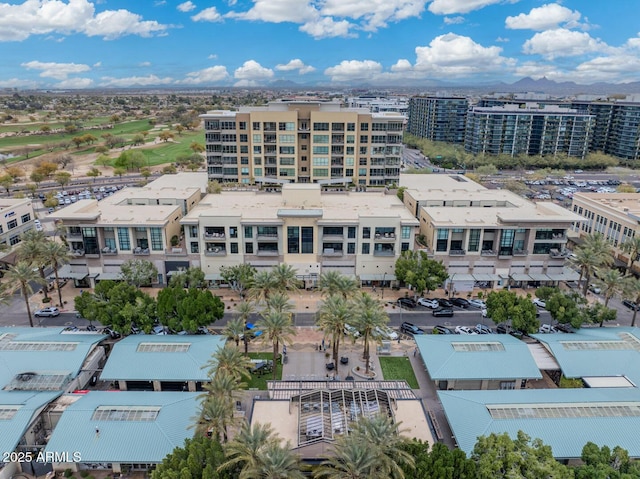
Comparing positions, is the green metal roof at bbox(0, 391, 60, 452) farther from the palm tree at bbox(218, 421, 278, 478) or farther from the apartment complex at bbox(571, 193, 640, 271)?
the apartment complex at bbox(571, 193, 640, 271)

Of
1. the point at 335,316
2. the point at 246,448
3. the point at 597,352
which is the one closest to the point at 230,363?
the point at 246,448

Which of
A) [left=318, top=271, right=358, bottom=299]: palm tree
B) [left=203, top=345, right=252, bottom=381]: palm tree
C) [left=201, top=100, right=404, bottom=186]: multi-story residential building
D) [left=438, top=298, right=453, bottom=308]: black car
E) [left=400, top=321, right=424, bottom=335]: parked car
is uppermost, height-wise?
[left=201, top=100, right=404, bottom=186]: multi-story residential building

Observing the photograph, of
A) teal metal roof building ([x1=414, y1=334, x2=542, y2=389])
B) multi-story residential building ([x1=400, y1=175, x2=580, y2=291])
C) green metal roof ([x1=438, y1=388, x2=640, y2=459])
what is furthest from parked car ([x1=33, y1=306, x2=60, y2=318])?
multi-story residential building ([x1=400, y1=175, x2=580, y2=291])

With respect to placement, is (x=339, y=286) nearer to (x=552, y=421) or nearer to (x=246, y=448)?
(x=552, y=421)

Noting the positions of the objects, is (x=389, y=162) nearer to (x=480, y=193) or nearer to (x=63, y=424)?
(x=480, y=193)

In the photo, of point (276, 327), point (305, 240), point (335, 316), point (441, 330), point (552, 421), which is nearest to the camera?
point (552, 421)
